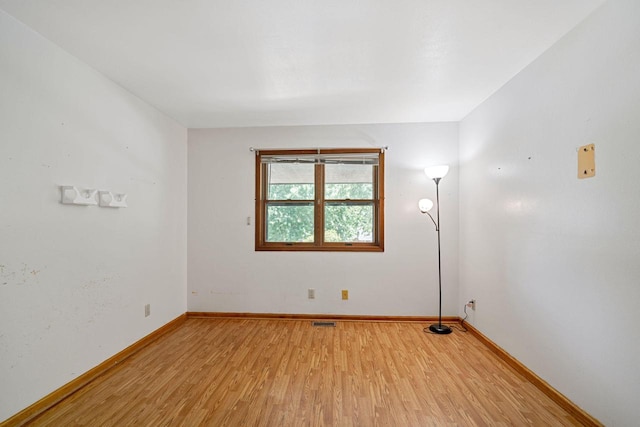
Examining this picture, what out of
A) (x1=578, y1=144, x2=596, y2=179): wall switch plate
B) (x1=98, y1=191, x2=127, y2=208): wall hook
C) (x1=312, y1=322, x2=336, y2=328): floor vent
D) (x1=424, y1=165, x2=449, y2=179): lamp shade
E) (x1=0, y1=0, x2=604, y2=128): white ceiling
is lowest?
(x1=312, y1=322, x2=336, y2=328): floor vent

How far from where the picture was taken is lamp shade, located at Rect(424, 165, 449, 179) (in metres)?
3.14

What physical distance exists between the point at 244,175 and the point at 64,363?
94.5 inches

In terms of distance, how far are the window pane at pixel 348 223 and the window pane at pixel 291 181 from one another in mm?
369

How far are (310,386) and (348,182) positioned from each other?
2.34 metres

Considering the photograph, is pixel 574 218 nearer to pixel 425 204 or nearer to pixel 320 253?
pixel 425 204

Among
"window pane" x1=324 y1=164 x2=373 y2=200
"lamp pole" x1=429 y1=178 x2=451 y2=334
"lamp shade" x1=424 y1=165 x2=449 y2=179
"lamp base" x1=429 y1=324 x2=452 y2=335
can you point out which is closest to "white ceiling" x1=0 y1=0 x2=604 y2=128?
"lamp shade" x1=424 y1=165 x2=449 y2=179

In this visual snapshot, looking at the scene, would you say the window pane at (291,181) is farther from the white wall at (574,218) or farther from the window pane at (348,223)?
the white wall at (574,218)

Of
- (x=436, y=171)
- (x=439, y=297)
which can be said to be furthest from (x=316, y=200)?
(x=439, y=297)

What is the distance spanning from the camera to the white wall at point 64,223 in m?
1.70

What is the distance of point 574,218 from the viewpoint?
182 centimetres

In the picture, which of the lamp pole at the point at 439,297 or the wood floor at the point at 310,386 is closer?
the wood floor at the point at 310,386

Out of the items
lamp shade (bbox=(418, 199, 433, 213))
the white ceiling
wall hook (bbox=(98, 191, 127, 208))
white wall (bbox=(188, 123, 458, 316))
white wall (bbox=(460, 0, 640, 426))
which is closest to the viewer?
white wall (bbox=(460, 0, 640, 426))

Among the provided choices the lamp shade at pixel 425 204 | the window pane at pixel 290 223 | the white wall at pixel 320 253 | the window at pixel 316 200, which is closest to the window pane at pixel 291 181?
the window at pixel 316 200

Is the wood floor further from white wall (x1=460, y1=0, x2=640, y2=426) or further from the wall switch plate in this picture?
the wall switch plate
